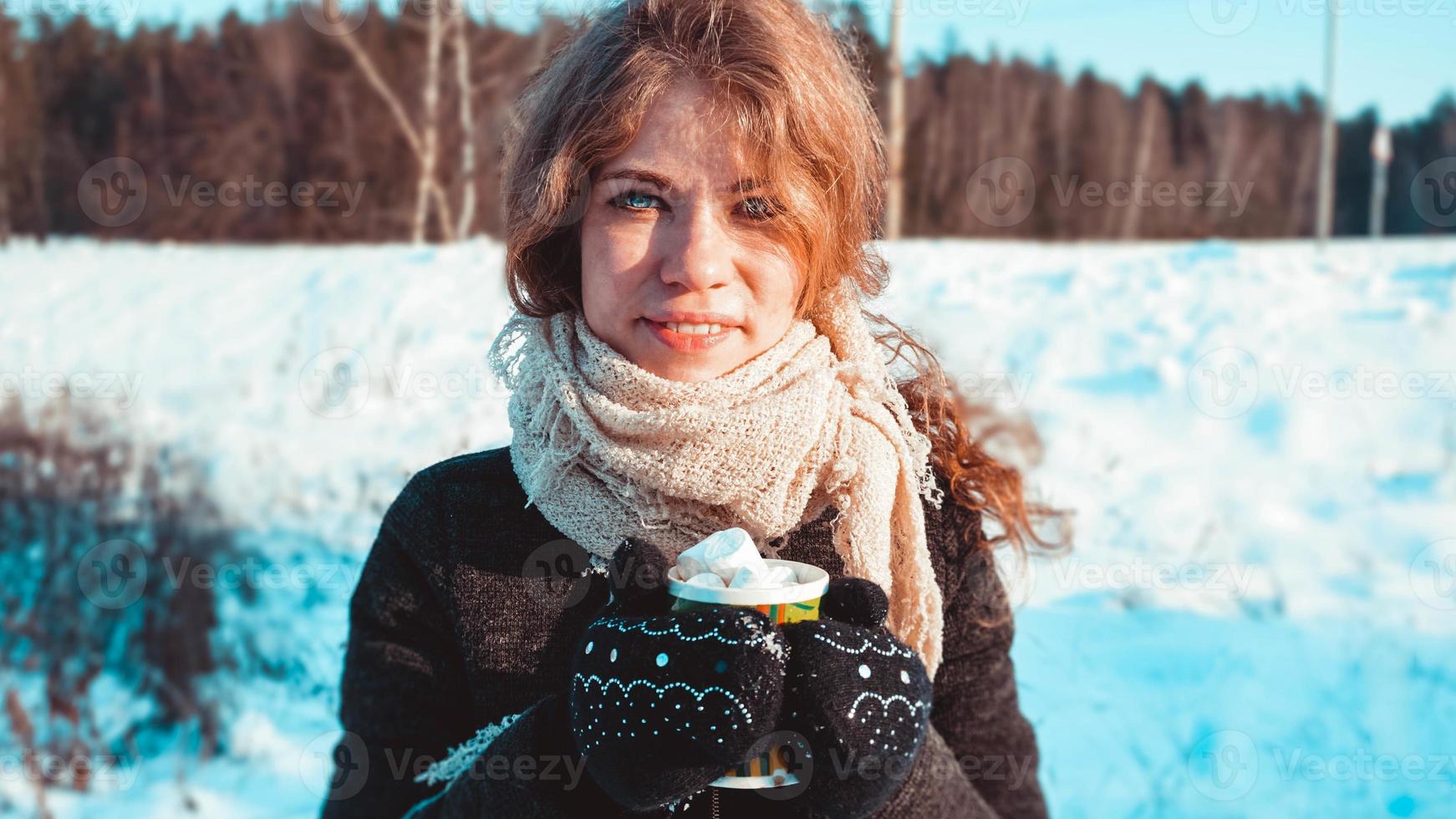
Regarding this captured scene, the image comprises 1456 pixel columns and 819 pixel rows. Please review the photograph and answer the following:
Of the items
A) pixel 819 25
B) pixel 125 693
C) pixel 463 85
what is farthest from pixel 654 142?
pixel 463 85

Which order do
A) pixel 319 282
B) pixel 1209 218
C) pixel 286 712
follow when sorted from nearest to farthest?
pixel 286 712, pixel 319 282, pixel 1209 218

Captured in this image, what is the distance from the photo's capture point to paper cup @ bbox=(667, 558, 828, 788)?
1.08 m

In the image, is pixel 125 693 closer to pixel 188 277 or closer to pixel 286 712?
pixel 286 712

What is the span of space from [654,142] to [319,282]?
24.0ft

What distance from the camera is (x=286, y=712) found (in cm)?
384

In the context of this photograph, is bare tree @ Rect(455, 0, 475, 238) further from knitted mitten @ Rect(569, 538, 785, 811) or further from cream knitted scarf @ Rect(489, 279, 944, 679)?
knitted mitten @ Rect(569, 538, 785, 811)

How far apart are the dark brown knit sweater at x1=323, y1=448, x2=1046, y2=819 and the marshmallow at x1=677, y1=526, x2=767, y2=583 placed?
42cm

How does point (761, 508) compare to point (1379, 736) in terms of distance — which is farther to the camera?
point (1379, 736)

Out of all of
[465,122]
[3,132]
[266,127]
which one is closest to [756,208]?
[465,122]

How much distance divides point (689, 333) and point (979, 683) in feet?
2.38

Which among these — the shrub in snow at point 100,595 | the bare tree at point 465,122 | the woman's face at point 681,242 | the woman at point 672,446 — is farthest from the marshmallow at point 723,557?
the bare tree at point 465,122

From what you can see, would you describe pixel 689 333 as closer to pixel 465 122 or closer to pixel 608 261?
pixel 608 261

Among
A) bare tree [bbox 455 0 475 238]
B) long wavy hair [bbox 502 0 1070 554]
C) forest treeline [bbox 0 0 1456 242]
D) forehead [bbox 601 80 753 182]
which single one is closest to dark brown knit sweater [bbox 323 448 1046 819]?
long wavy hair [bbox 502 0 1070 554]

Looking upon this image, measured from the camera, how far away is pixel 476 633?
5.04 feet
